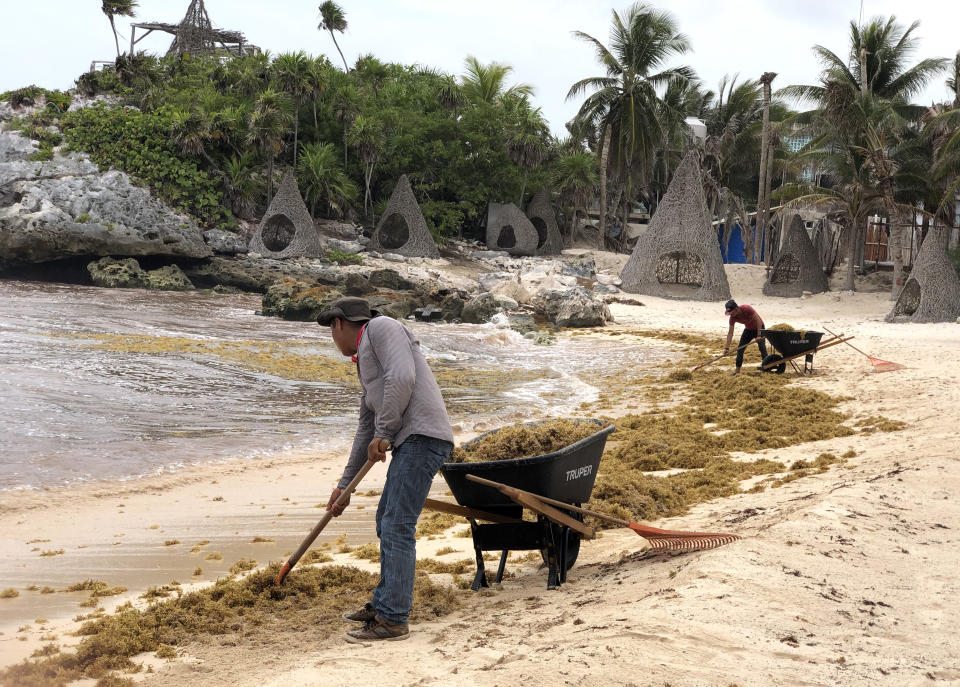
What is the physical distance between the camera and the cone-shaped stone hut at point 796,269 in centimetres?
2822

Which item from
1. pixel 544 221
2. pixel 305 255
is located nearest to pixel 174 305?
pixel 305 255

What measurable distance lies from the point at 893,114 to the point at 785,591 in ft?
95.1

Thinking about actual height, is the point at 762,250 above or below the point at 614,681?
above

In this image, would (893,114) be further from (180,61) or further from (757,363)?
(180,61)

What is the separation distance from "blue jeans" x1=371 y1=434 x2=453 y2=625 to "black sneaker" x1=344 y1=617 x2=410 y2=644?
3 cm

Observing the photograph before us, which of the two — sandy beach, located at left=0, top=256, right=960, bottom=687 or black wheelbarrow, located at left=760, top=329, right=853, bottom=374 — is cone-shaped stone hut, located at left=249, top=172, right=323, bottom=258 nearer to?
black wheelbarrow, located at left=760, top=329, right=853, bottom=374

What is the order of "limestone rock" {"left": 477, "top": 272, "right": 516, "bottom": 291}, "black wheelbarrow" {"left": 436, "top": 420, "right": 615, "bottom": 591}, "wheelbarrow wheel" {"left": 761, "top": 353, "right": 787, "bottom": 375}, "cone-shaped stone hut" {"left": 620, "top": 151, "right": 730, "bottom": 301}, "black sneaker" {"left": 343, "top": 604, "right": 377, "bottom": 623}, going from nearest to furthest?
"black sneaker" {"left": 343, "top": 604, "right": 377, "bottom": 623} < "black wheelbarrow" {"left": 436, "top": 420, "right": 615, "bottom": 591} < "wheelbarrow wheel" {"left": 761, "top": 353, "right": 787, "bottom": 375} < "limestone rock" {"left": 477, "top": 272, "right": 516, "bottom": 291} < "cone-shaped stone hut" {"left": 620, "top": 151, "right": 730, "bottom": 301}

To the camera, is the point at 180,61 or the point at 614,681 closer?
the point at 614,681

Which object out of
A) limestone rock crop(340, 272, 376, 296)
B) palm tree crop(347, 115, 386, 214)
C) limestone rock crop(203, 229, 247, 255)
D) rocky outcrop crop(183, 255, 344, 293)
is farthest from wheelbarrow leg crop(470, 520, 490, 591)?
palm tree crop(347, 115, 386, 214)

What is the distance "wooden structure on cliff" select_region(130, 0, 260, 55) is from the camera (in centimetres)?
4541

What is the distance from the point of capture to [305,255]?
1253 inches

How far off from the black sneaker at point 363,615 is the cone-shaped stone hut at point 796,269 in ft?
86.9

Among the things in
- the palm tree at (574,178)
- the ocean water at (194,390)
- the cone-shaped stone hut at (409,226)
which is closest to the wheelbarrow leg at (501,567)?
the ocean water at (194,390)

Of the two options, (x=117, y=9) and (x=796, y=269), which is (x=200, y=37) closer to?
(x=117, y=9)
